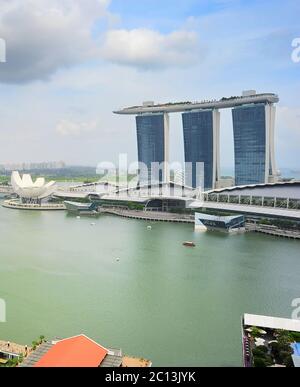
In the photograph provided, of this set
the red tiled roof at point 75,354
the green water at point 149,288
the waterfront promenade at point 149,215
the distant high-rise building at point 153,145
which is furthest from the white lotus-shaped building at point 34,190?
the red tiled roof at point 75,354

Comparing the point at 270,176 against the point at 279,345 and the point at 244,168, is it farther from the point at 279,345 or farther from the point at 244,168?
the point at 279,345

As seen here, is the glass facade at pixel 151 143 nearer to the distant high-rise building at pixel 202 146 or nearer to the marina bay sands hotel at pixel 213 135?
the marina bay sands hotel at pixel 213 135

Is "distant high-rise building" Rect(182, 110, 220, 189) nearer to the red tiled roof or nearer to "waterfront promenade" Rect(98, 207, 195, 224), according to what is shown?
"waterfront promenade" Rect(98, 207, 195, 224)

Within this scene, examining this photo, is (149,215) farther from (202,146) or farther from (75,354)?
(75,354)

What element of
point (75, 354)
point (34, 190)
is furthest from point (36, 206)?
point (75, 354)

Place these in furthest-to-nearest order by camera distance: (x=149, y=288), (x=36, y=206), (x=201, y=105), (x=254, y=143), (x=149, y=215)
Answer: (x=201, y=105) → (x=254, y=143) → (x=36, y=206) → (x=149, y=215) → (x=149, y=288)

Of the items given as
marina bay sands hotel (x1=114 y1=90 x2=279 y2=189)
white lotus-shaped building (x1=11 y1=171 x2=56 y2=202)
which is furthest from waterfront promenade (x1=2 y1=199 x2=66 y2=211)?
marina bay sands hotel (x1=114 y1=90 x2=279 y2=189)
